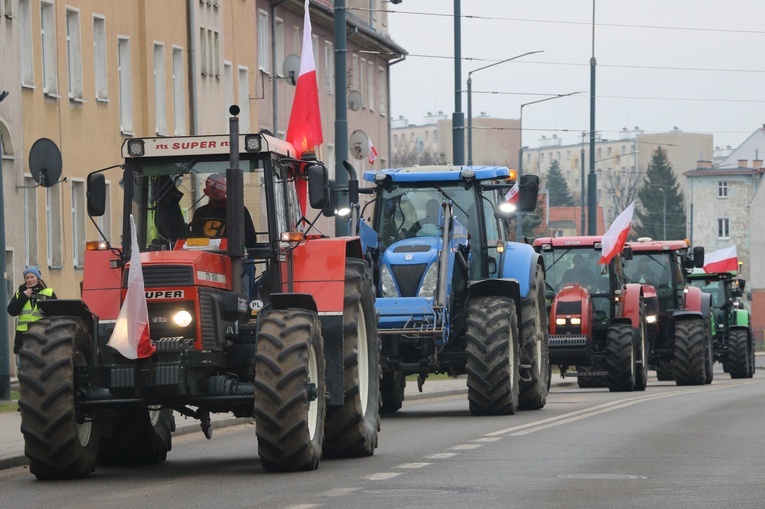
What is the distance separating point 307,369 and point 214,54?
37462 millimetres

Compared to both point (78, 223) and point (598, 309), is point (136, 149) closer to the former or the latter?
point (598, 309)

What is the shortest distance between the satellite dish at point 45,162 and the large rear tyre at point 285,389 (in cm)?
1015

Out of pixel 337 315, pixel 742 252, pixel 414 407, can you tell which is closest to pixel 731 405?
pixel 414 407

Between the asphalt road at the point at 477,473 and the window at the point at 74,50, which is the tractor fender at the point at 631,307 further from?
the window at the point at 74,50

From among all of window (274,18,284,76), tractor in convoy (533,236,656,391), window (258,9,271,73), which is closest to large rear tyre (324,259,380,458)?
tractor in convoy (533,236,656,391)

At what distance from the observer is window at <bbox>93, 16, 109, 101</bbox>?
4194 centimetres

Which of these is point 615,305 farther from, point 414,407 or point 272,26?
point 272,26

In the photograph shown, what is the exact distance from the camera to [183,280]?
46.2 feet

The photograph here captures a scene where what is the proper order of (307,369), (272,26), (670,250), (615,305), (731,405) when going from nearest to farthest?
(307,369) → (731,405) → (615,305) → (670,250) → (272,26)

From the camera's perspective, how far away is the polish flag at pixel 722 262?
47.5 m

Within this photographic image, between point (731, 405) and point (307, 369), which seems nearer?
point (307, 369)

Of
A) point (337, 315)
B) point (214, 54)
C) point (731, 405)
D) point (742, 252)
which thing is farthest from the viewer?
point (742, 252)

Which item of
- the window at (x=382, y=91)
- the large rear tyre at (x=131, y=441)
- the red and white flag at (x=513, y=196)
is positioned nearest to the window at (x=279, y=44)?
the window at (x=382, y=91)

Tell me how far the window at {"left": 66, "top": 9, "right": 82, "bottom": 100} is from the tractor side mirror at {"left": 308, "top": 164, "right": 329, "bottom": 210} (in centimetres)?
2624
